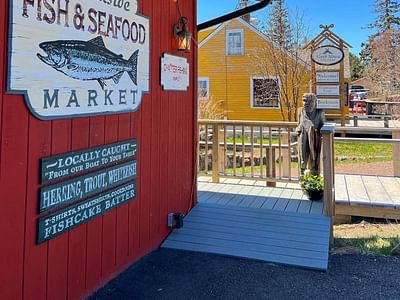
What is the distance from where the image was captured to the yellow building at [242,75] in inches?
623

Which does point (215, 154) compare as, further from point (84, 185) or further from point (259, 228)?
point (84, 185)

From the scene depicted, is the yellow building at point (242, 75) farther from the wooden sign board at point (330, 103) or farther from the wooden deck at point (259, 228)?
the wooden deck at point (259, 228)

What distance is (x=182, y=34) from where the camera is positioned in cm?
366

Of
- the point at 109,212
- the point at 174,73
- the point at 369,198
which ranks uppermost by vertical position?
the point at 174,73

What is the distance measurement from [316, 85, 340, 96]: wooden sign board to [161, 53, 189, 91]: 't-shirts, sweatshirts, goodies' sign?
986 cm

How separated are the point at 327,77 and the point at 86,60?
11.7 meters

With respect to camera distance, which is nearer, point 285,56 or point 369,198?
point 369,198

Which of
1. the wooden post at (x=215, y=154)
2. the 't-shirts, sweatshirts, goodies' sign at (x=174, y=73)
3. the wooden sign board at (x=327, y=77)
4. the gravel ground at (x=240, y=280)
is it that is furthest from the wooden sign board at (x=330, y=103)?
the gravel ground at (x=240, y=280)

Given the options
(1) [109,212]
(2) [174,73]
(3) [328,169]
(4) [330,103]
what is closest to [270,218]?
(3) [328,169]

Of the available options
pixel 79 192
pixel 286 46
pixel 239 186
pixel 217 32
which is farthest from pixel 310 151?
pixel 217 32

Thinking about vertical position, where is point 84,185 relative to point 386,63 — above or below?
below

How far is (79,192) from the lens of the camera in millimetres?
2340

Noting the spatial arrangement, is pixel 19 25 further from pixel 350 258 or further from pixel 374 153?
pixel 374 153

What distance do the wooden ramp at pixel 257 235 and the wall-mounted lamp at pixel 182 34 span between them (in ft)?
5.65
